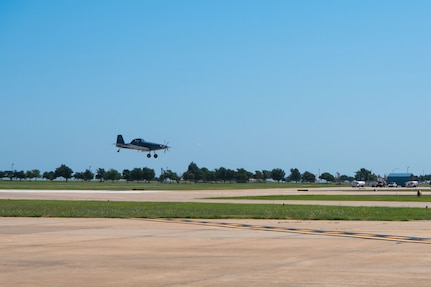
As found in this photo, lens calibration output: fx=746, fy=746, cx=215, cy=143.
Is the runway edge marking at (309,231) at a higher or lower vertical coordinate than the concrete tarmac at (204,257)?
higher

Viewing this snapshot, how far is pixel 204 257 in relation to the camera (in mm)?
19219

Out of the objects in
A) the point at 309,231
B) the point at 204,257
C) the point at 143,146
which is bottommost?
the point at 204,257

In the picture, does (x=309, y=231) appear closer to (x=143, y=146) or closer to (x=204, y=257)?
(x=204, y=257)

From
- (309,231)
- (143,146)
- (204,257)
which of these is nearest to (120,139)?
(143,146)

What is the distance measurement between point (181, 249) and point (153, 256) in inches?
81.6

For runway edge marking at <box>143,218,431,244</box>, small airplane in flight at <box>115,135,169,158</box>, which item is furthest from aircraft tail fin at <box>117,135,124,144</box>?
runway edge marking at <box>143,218,431,244</box>

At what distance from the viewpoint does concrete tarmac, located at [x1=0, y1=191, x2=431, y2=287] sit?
1504 centimetres

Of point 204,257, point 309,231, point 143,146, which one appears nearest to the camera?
point 204,257

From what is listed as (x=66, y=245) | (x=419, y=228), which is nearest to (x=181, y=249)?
(x=66, y=245)

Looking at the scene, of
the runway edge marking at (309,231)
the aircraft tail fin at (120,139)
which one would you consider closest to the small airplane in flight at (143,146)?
the aircraft tail fin at (120,139)

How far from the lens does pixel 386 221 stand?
36281mm

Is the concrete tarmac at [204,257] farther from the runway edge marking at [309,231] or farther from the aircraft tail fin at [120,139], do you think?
the aircraft tail fin at [120,139]

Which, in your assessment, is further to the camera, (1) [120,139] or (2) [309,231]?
(1) [120,139]

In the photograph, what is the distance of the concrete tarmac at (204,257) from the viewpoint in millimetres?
15039
